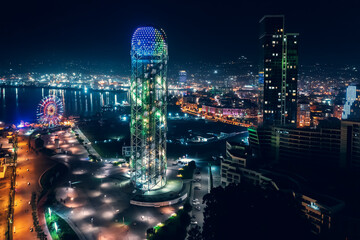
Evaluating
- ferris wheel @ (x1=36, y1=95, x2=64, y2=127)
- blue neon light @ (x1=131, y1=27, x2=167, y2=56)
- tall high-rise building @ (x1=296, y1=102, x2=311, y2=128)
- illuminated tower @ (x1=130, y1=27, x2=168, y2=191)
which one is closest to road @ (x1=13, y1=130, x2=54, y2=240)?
illuminated tower @ (x1=130, y1=27, x2=168, y2=191)

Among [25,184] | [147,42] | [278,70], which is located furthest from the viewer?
[278,70]

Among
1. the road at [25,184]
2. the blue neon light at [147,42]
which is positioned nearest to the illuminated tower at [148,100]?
the blue neon light at [147,42]

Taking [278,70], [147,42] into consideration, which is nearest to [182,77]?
[278,70]

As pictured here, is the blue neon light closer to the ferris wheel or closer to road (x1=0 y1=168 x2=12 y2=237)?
road (x1=0 y1=168 x2=12 y2=237)

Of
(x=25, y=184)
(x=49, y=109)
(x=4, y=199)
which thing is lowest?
(x=4, y=199)

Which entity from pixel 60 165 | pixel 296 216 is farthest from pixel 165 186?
pixel 60 165

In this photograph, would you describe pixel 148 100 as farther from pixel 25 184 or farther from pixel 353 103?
pixel 353 103

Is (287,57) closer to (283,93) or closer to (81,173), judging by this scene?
(283,93)
